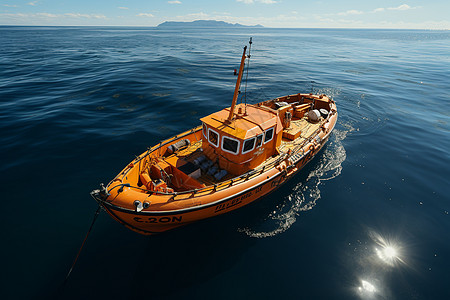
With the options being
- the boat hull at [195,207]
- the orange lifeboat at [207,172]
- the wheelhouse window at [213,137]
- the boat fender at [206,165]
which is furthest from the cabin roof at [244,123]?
the boat hull at [195,207]

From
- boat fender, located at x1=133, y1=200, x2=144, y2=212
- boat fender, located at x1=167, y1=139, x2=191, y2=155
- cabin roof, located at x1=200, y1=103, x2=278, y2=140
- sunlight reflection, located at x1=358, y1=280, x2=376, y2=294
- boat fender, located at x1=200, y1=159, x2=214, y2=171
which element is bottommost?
sunlight reflection, located at x1=358, y1=280, x2=376, y2=294

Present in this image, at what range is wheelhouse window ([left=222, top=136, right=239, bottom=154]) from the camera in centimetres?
1040

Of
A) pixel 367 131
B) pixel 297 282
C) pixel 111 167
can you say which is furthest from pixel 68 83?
pixel 367 131

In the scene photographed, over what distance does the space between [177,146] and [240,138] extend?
4.43 metres

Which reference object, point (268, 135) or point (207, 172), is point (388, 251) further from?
point (207, 172)

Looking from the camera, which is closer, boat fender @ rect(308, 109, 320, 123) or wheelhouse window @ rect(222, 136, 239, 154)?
wheelhouse window @ rect(222, 136, 239, 154)

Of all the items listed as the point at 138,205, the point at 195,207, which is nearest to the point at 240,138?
the point at 195,207

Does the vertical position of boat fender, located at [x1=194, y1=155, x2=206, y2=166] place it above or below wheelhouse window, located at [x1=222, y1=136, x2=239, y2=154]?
below

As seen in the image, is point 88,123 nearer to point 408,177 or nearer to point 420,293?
point 420,293

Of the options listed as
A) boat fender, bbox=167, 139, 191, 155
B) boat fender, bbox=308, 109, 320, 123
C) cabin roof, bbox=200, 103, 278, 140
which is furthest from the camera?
boat fender, bbox=308, 109, 320, 123

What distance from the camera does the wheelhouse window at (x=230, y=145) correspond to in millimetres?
10398

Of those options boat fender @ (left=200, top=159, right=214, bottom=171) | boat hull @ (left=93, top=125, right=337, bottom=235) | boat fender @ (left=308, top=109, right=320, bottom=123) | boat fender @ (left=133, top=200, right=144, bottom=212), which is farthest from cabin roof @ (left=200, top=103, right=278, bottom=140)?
boat fender @ (left=308, top=109, right=320, bottom=123)

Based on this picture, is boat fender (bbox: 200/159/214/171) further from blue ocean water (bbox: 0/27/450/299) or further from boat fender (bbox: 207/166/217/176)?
blue ocean water (bbox: 0/27/450/299)

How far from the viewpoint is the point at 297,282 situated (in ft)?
27.5
